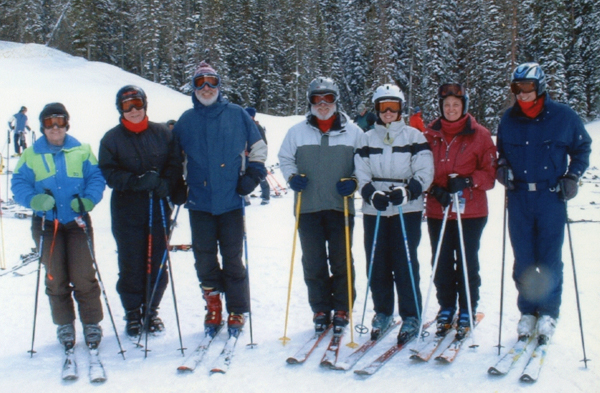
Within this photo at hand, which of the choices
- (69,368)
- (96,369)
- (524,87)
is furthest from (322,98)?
(69,368)

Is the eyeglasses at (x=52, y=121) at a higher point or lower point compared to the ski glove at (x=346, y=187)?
higher

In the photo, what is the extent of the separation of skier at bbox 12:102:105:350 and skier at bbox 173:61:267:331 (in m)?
0.74

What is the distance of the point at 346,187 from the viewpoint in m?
3.65

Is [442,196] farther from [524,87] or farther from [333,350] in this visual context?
[333,350]

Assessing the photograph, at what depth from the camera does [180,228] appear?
27.7 feet

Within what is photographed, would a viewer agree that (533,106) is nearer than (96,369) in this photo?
Result: No

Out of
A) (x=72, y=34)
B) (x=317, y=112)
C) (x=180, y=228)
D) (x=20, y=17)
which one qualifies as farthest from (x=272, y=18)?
(x=317, y=112)

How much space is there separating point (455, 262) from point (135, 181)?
2502 millimetres

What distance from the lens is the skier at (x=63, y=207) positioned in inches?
141

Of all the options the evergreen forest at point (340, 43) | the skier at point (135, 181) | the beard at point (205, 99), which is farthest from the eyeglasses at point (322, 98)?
the evergreen forest at point (340, 43)

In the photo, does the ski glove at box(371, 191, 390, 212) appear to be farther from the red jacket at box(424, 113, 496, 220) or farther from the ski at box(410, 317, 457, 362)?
the ski at box(410, 317, 457, 362)

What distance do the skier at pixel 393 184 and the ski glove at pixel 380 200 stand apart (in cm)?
8

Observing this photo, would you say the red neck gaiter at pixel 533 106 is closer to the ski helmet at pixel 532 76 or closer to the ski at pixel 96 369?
the ski helmet at pixel 532 76

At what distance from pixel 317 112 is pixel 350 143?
0.35 m
